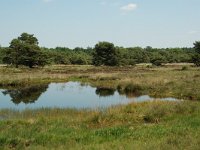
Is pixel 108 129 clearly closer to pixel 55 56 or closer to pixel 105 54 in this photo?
pixel 105 54

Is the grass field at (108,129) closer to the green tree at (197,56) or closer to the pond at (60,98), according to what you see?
the pond at (60,98)

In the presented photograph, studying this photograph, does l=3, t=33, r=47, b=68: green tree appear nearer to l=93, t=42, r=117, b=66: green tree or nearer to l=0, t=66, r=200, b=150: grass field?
l=93, t=42, r=117, b=66: green tree

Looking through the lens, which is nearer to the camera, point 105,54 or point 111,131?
point 111,131

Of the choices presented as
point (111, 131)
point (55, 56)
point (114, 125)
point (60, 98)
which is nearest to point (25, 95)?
point (60, 98)

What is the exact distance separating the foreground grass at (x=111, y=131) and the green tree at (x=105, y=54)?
73549 mm

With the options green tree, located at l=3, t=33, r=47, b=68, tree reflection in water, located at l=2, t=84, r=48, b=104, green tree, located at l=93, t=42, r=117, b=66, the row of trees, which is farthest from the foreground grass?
green tree, located at l=93, t=42, r=117, b=66

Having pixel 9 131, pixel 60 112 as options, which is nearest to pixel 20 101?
pixel 60 112

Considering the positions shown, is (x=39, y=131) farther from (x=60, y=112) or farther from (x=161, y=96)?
(x=161, y=96)

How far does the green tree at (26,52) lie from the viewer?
7769 centimetres

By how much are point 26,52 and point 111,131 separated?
65.8m

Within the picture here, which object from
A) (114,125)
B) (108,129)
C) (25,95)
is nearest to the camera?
(108,129)

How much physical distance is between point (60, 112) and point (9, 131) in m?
7.97

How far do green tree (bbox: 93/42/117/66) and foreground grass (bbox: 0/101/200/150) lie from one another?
73.5 m

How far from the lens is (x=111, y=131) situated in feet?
47.6
